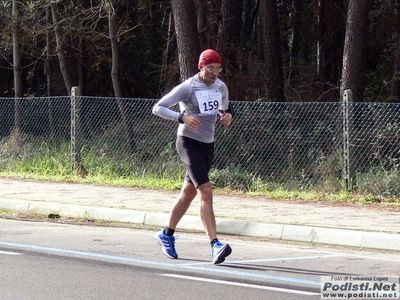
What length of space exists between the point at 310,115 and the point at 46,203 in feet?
15.6

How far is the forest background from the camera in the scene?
1700cm

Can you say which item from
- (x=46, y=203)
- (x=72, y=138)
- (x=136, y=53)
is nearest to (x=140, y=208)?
(x=46, y=203)

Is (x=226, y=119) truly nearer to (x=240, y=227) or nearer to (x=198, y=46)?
(x=240, y=227)

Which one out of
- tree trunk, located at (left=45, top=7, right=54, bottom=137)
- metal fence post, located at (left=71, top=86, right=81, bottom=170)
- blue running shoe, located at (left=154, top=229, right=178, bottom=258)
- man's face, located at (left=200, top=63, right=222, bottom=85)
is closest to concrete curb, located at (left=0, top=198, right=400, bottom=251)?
blue running shoe, located at (left=154, top=229, right=178, bottom=258)

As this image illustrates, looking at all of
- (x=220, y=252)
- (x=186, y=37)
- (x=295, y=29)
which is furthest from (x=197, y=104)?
(x=295, y=29)

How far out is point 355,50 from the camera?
660 inches

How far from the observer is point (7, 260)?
7.73 meters

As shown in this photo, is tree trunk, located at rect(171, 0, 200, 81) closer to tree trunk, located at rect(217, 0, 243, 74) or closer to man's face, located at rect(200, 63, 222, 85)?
tree trunk, located at rect(217, 0, 243, 74)

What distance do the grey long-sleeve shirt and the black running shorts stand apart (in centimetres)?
6

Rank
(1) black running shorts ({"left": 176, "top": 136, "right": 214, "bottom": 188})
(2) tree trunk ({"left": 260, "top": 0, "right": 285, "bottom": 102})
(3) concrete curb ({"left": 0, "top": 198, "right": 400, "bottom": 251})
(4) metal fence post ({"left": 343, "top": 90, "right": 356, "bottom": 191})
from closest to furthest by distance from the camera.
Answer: (1) black running shorts ({"left": 176, "top": 136, "right": 214, "bottom": 188}), (3) concrete curb ({"left": 0, "top": 198, "right": 400, "bottom": 251}), (4) metal fence post ({"left": 343, "top": 90, "right": 356, "bottom": 191}), (2) tree trunk ({"left": 260, "top": 0, "right": 285, "bottom": 102})

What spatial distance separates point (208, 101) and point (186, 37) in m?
9.09

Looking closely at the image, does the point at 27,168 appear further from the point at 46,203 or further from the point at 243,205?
the point at 243,205

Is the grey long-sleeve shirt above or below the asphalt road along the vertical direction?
above

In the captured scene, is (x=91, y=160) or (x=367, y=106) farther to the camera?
(x=91, y=160)
